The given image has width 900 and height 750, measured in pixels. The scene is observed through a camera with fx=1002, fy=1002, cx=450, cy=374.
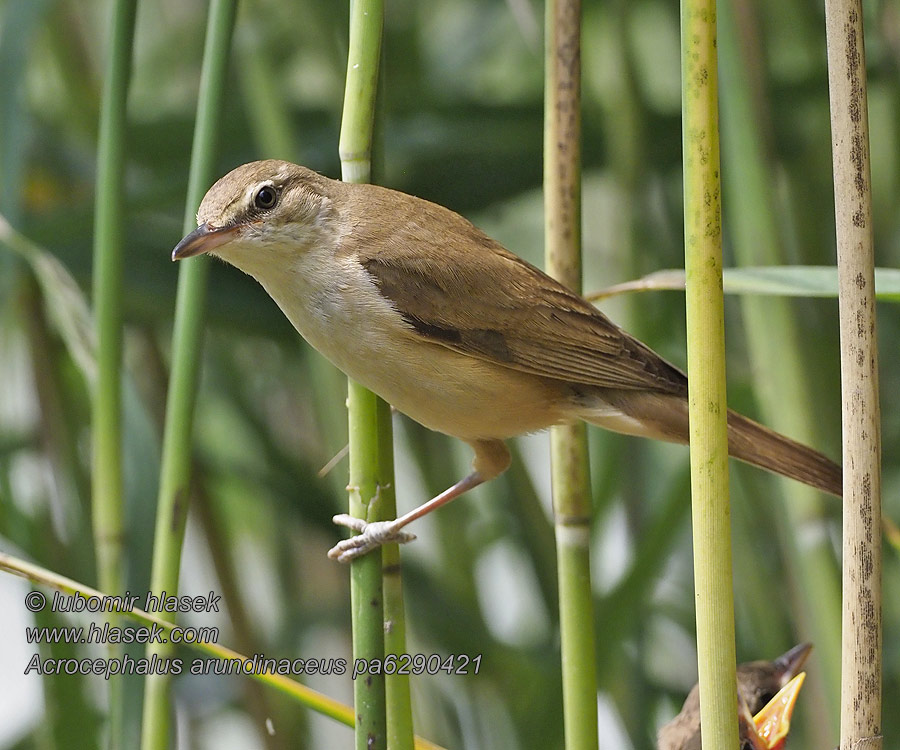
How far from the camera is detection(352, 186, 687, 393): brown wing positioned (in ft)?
4.80

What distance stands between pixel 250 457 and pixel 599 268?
1.03 metres

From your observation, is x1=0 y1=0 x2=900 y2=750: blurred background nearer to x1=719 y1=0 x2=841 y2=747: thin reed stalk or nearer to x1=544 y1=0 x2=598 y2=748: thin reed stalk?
x1=719 y1=0 x2=841 y2=747: thin reed stalk

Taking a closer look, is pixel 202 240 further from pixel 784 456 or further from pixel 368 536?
pixel 784 456

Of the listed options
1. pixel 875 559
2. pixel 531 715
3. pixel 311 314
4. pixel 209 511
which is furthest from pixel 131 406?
pixel 875 559

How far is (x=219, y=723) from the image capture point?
2.47 m

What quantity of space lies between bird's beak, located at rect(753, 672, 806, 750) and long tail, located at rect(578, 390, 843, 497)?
35 cm

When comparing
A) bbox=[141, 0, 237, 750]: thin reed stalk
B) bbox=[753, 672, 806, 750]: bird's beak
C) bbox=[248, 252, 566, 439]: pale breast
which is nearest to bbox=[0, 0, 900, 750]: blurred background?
bbox=[248, 252, 566, 439]: pale breast

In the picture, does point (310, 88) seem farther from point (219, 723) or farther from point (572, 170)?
point (219, 723)

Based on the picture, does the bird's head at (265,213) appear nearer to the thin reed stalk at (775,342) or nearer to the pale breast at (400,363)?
the pale breast at (400,363)

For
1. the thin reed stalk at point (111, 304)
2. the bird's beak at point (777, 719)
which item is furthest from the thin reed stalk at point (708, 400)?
the thin reed stalk at point (111, 304)

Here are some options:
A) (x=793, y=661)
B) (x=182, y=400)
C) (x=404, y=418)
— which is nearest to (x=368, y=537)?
(x=182, y=400)

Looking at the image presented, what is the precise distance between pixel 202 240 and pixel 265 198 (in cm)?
18

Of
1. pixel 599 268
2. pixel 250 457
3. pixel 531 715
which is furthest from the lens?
pixel 599 268

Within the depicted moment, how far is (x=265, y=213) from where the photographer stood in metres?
1.42
